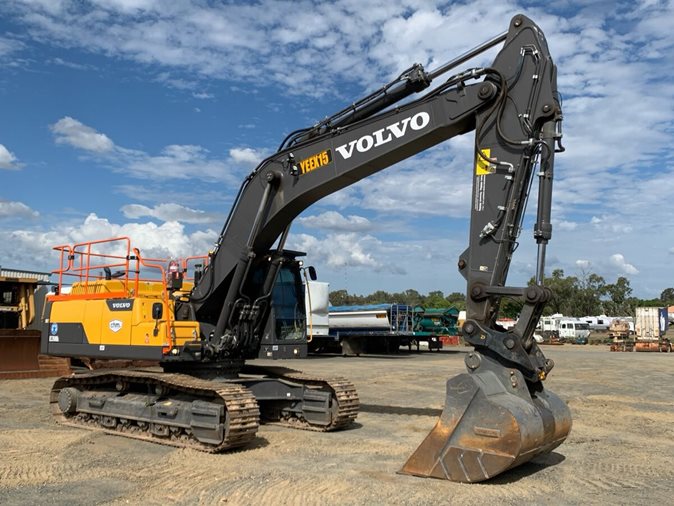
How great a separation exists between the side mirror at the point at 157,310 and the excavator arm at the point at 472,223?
593 millimetres

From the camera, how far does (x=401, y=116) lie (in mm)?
8742

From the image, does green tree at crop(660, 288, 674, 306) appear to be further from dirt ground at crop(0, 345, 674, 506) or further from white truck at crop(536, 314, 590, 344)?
dirt ground at crop(0, 345, 674, 506)

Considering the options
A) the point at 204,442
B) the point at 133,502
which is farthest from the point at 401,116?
the point at 133,502

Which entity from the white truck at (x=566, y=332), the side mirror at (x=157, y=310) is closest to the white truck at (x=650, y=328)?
the white truck at (x=566, y=332)

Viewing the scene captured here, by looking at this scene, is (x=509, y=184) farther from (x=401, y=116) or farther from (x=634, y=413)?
(x=634, y=413)

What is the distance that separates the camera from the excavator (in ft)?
22.7

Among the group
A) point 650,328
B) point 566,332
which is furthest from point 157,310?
point 566,332

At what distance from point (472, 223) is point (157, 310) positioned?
4675 millimetres

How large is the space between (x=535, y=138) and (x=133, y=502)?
5796mm

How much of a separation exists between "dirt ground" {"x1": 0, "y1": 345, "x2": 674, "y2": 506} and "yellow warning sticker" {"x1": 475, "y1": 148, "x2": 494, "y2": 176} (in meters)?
3.42

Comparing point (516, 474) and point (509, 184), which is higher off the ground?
point (509, 184)

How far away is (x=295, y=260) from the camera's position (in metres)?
10.9

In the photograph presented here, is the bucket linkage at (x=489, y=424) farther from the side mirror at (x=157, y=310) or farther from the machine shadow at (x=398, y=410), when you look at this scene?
the machine shadow at (x=398, y=410)

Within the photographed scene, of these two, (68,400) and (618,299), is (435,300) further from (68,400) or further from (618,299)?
(68,400)
